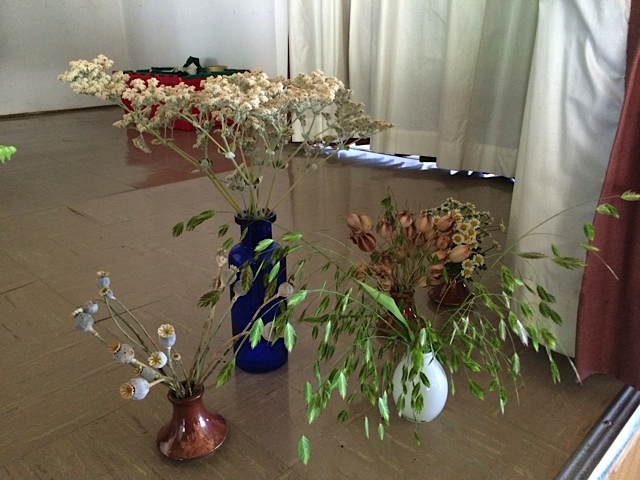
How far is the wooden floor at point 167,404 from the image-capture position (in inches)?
31.6

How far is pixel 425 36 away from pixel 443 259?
177cm

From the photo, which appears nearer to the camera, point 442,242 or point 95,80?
point 95,80

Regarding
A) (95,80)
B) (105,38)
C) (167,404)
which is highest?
(95,80)

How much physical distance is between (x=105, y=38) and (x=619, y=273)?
206 inches

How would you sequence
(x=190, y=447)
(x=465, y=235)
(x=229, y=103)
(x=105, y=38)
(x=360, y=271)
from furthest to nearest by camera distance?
(x=105, y=38) < (x=465, y=235) < (x=360, y=271) < (x=190, y=447) < (x=229, y=103)

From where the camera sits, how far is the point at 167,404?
932 mm

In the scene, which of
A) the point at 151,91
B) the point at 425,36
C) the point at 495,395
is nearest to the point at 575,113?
the point at 495,395

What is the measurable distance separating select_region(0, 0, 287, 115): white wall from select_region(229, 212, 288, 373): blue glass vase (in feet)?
10.7

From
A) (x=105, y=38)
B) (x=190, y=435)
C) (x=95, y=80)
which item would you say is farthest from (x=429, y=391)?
(x=105, y=38)

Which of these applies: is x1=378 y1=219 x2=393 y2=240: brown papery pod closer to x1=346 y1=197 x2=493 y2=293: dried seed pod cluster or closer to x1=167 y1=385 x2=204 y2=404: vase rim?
x1=346 y1=197 x2=493 y2=293: dried seed pod cluster

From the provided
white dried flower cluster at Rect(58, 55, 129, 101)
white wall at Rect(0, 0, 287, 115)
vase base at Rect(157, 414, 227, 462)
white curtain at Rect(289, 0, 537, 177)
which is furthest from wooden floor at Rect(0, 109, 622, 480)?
white wall at Rect(0, 0, 287, 115)

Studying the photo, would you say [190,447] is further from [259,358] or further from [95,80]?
[95,80]

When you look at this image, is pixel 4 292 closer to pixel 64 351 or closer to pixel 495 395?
pixel 64 351

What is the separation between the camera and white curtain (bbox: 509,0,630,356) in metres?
0.85
